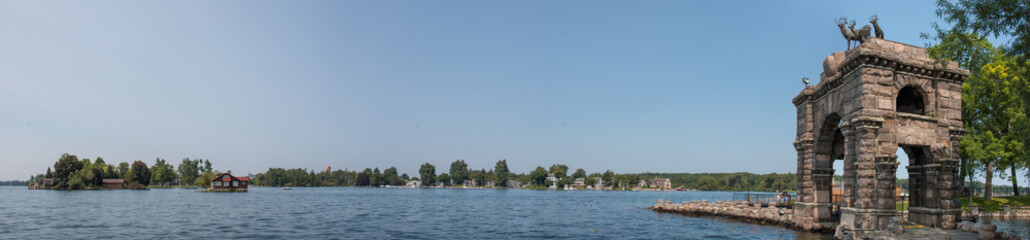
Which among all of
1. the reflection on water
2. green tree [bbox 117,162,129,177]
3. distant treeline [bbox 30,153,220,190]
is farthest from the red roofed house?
the reflection on water

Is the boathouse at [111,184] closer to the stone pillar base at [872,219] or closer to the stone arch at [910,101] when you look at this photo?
the stone pillar base at [872,219]

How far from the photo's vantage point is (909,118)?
23.1 m

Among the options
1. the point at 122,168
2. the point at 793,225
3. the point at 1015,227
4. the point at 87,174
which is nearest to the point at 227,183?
the point at 87,174

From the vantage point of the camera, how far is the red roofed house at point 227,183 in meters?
121

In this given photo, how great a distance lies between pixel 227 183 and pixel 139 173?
183ft

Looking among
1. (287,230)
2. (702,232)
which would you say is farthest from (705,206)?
(287,230)

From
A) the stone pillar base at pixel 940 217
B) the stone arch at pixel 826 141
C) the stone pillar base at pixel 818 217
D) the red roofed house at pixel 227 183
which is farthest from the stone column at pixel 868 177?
the red roofed house at pixel 227 183

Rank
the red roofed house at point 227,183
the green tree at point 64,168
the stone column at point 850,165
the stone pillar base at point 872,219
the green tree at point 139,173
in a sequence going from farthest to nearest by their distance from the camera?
the green tree at point 139,173 → the green tree at point 64,168 → the red roofed house at point 227,183 → the stone column at point 850,165 → the stone pillar base at point 872,219

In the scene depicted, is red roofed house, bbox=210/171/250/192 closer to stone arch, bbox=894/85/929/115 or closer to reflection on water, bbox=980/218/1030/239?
stone arch, bbox=894/85/929/115

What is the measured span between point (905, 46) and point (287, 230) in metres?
34.4

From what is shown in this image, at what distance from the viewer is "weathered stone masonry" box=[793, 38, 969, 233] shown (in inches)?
869

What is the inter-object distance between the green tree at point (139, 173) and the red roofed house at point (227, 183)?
5336 cm

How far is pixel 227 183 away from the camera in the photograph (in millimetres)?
123688

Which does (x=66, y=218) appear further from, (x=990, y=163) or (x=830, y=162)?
(x=990, y=163)
